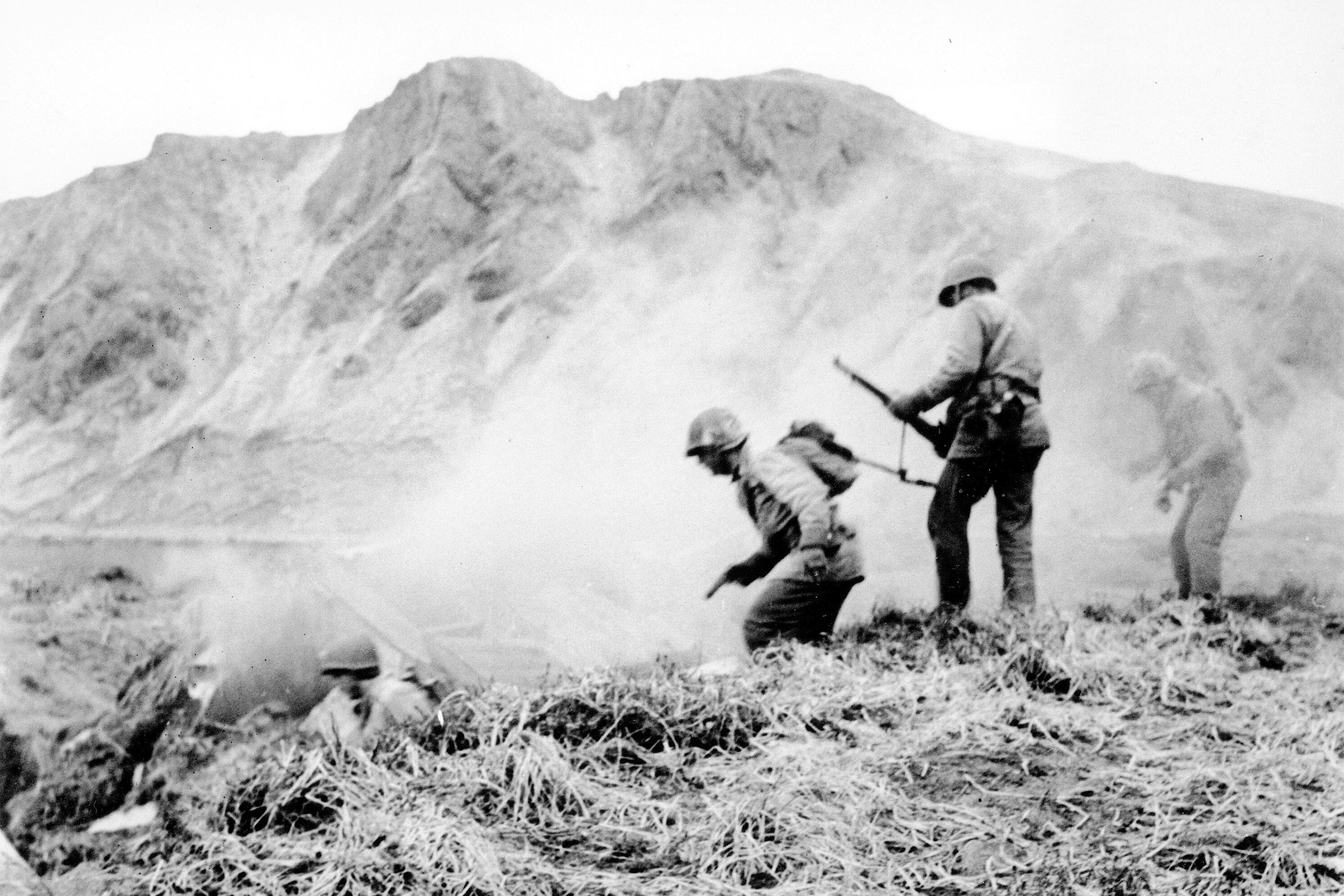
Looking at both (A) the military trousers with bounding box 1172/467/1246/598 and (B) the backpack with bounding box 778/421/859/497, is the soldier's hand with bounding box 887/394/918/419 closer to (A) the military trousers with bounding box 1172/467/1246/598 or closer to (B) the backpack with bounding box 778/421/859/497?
(B) the backpack with bounding box 778/421/859/497

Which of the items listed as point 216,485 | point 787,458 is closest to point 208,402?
point 216,485

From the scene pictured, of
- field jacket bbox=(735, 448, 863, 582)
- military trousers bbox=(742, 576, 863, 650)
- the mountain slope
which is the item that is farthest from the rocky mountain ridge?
military trousers bbox=(742, 576, 863, 650)

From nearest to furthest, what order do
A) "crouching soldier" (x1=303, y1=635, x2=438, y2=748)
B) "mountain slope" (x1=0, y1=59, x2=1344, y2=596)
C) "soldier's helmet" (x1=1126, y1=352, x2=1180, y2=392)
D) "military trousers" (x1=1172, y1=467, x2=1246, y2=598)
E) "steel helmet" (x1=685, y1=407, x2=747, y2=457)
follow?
"crouching soldier" (x1=303, y1=635, x2=438, y2=748)
"steel helmet" (x1=685, y1=407, x2=747, y2=457)
"military trousers" (x1=1172, y1=467, x2=1246, y2=598)
"soldier's helmet" (x1=1126, y1=352, x2=1180, y2=392)
"mountain slope" (x1=0, y1=59, x2=1344, y2=596)

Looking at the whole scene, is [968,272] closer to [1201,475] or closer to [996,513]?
[996,513]

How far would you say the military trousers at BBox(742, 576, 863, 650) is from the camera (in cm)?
514

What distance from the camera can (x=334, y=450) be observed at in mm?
17516

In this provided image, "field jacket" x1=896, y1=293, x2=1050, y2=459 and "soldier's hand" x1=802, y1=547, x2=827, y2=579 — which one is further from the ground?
"field jacket" x1=896, y1=293, x2=1050, y2=459

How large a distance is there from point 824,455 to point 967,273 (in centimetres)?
120

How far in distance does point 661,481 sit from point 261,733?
408 centimetres

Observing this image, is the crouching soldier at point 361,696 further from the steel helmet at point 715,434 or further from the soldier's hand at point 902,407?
the soldier's hand at point 902,407

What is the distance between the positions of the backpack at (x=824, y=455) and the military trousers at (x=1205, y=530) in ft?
6.20

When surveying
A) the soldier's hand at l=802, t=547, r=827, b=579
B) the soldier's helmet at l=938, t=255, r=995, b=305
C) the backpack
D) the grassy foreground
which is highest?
the soldier's helmet at l=938, t=255, r=995, b=305

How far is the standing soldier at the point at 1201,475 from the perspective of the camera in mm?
6105

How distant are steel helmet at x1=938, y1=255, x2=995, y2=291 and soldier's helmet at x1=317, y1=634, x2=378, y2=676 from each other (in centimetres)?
331
